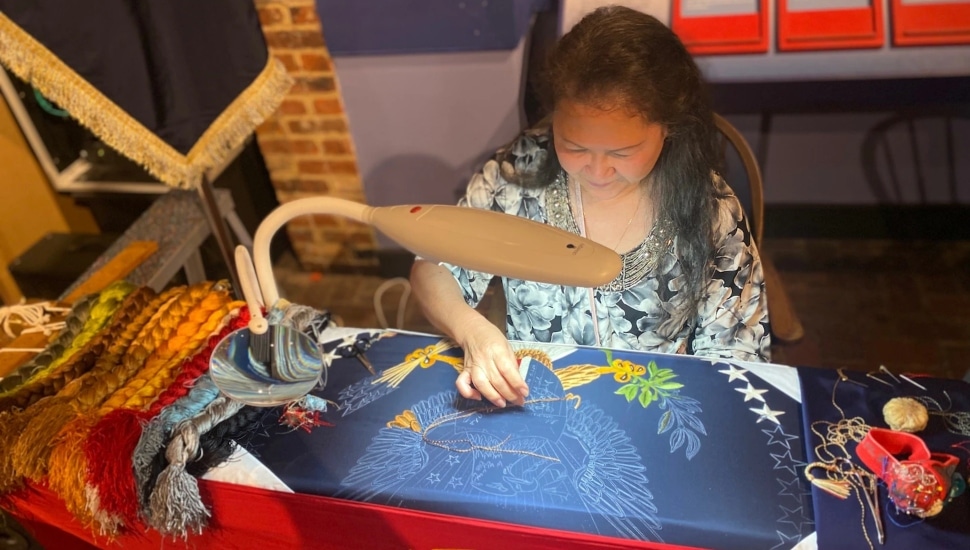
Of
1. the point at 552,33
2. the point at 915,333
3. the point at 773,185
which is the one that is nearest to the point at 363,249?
the point at 552,33

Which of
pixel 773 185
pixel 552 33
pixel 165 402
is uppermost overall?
pixel 552 33

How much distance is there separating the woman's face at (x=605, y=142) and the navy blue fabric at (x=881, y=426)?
468 mm

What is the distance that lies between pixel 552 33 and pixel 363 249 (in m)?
1.13

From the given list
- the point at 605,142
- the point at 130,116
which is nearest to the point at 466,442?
the point at 605,142

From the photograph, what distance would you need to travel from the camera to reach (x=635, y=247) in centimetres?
125

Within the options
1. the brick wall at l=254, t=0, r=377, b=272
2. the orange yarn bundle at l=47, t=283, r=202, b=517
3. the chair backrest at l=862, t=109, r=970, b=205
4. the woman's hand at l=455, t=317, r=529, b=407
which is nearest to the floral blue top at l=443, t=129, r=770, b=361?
the woman's hand at l=455, t=317, r=529, b=407

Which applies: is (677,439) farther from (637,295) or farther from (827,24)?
(827,24)

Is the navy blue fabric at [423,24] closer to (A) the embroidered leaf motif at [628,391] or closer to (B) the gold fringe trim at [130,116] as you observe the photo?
(B) the gold fringe trim at [130,116]

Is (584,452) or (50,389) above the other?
(50,389)

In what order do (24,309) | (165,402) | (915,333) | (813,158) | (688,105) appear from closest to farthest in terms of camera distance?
(688,105), (165,402), (24,309), (915,333), (813,158)

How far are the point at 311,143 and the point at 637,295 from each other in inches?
58.9

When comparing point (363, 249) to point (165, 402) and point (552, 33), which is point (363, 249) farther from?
point (165, 402)

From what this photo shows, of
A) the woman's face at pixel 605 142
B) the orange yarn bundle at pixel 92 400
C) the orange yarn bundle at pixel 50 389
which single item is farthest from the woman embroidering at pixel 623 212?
the orange yarn bundle at pixel 50 389

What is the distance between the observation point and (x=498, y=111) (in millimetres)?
2012
